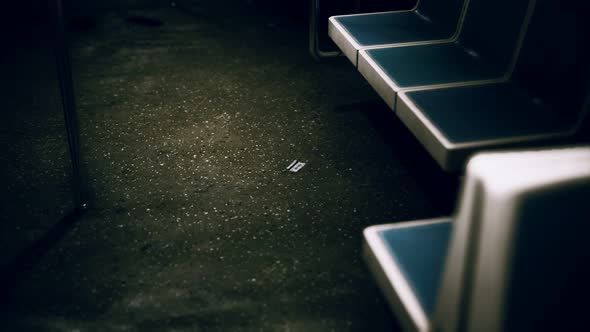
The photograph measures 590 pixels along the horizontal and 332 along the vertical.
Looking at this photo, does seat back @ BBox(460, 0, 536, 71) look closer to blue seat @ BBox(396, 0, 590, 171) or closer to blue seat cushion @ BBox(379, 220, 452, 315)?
blue seat @ BBox(396, 0, 590, 171)

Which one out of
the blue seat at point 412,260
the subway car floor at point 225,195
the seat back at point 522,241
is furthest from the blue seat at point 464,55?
the seat back at point 522,241

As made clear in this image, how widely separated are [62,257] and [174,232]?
15.9 inches

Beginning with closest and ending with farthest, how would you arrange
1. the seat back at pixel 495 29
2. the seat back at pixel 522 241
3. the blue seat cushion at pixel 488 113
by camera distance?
the seat back at pixel 522 241 → the blue seat cushion at pixel 488 113 → the seat back at pixel 495 29

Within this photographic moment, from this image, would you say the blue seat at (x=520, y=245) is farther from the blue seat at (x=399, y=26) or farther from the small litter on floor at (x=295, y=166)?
the blue seat at (x=399, y=26)

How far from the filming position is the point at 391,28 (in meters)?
2.83

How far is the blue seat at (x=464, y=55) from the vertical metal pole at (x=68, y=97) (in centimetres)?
121

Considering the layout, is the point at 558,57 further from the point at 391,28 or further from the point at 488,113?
the point at 391,28

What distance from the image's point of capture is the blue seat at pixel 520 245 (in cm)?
87

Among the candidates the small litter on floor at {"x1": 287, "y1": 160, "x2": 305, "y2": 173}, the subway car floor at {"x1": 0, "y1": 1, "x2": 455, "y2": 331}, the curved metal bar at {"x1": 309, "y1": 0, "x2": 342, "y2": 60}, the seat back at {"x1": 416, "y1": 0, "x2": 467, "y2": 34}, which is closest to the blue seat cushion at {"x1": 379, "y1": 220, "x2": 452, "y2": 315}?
the subway car floor at {"x1": 0, "y1": 1, "x2": 455, "y2": 331}

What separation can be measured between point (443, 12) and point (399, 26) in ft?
0.74

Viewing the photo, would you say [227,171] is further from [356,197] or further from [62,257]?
[62,257]

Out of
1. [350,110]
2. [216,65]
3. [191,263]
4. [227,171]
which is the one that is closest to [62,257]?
[191,263]

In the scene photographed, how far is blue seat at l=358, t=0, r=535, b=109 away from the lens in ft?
7.39

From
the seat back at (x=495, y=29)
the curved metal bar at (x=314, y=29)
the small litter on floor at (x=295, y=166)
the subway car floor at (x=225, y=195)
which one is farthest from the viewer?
the curved metal bar at (x=314, y=29)
